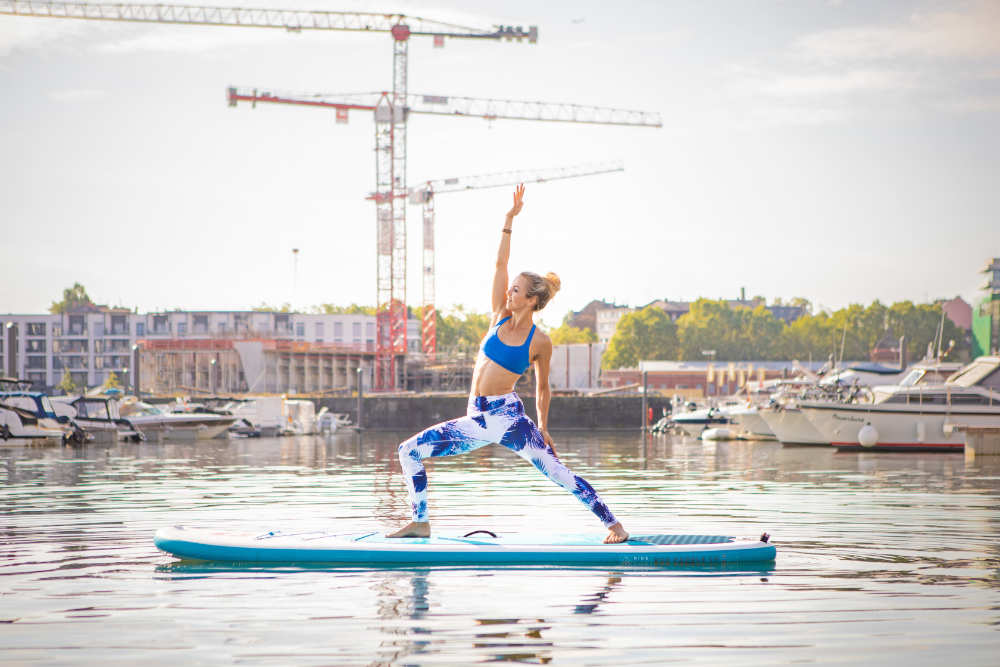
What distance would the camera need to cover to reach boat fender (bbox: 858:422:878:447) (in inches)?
1297

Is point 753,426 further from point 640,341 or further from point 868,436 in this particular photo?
point 640,341

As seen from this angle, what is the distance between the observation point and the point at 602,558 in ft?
28.4

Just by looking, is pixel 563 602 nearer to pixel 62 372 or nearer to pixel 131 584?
pixel 131 584

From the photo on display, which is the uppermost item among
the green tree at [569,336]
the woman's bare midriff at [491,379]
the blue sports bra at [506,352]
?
the green tree at [569,336]

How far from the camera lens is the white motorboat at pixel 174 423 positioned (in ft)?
151

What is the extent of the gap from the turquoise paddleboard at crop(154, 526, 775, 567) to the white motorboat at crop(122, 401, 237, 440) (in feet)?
124

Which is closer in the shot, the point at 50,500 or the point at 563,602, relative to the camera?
the point at 563,602

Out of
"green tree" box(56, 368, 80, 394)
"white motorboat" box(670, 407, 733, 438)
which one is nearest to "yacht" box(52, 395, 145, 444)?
"white motorboat" box(670, 407, 733, 438)

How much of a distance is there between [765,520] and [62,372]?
12928cm

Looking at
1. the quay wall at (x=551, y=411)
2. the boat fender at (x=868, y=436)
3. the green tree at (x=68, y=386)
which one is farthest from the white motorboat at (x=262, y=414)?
the green tree at (x=68, y=386)

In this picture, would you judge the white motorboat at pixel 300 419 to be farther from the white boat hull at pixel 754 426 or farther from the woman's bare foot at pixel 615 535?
the woman's bare foot at pixel 615 535

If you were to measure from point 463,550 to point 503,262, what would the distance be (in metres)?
2.18

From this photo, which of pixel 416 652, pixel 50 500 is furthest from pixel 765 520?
pixel 50 500

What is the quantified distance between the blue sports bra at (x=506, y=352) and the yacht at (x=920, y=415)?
2582 centimetres
